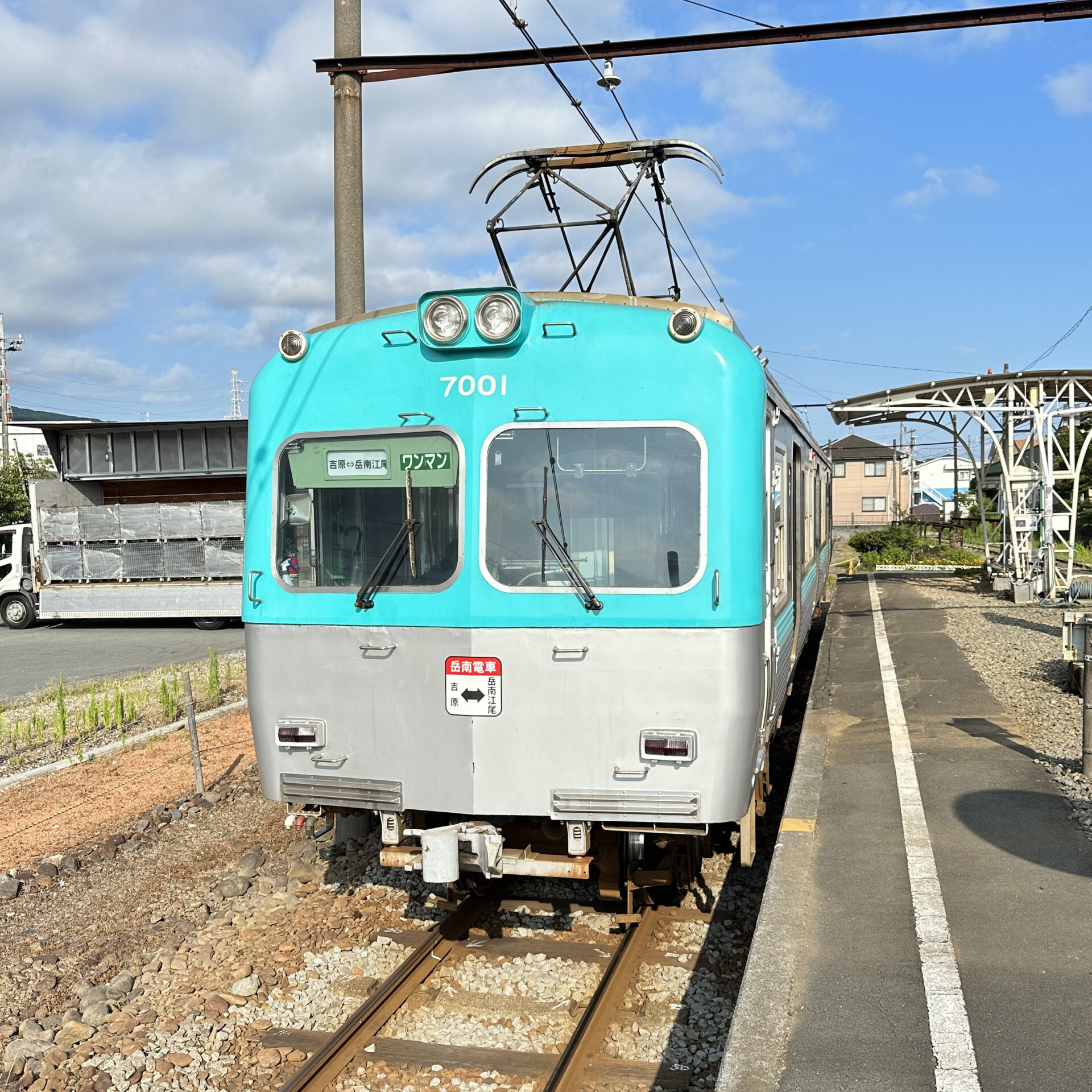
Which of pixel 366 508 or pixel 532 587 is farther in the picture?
pixel 366 508

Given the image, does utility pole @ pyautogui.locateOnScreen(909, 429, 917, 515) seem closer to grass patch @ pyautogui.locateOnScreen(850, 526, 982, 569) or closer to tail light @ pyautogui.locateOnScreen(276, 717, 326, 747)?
grass patch @ pyautogui.locateOnScreen(850, 526, 982, 569)

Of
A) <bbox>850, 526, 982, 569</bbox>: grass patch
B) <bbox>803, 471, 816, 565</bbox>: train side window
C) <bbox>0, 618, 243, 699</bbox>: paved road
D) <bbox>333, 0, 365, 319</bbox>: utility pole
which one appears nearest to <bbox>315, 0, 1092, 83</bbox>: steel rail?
<bbox>333, 0, 365, 319</bbox>: utility pole

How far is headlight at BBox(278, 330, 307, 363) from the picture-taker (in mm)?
5258

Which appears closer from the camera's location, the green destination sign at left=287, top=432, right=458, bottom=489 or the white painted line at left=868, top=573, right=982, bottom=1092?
the white painted line at left=868, top=573, right=982, bottom=1092

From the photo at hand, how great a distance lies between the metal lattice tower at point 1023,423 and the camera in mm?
19641

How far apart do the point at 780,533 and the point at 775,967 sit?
8.78 ft

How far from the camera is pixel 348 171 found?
8492 millimetres

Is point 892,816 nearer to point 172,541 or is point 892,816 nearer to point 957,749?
point 957,749

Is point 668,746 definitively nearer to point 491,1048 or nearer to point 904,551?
point 491,1048

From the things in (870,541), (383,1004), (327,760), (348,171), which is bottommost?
(383,1004)

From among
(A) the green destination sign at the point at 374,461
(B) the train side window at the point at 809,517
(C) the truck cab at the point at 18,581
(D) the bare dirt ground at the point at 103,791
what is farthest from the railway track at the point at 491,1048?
(C) the truck cab at the point at 18,581

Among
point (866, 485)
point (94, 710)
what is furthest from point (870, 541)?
point (866, 485)

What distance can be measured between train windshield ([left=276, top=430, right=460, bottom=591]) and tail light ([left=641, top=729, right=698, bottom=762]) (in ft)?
3.89

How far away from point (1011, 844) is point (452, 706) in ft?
10.8
